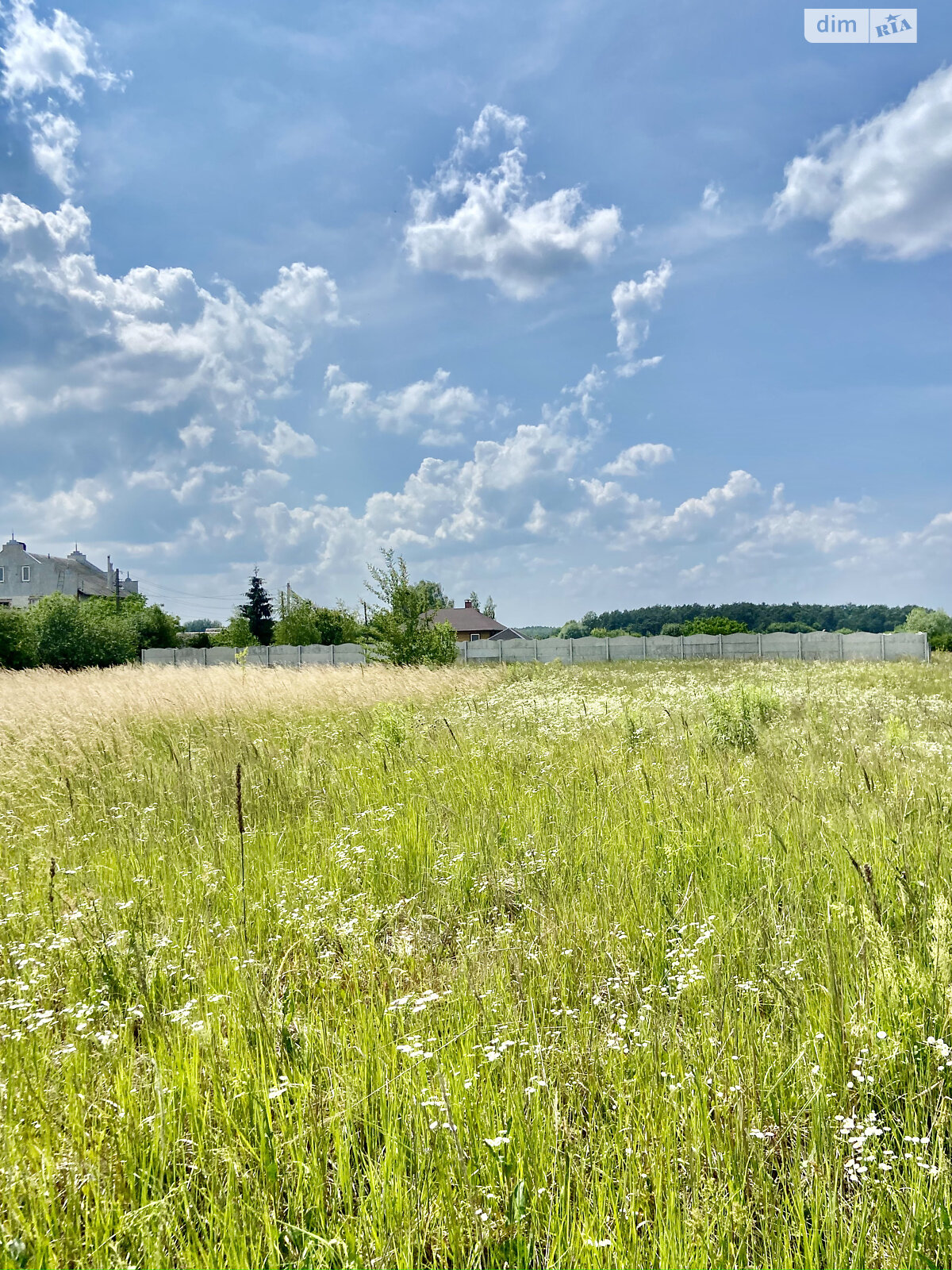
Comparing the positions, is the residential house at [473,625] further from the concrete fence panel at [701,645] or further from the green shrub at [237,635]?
the concrete fence panel at [701,645]

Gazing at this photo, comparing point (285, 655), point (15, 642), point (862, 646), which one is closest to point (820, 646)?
point (862, 646)

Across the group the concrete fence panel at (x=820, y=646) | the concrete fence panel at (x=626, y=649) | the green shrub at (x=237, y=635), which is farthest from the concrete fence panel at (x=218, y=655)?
the concrete fence panel at (x=820, y=646)

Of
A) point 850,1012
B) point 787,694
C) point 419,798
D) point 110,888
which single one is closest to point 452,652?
point 787,694

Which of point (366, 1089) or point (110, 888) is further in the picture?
point (110, 888)

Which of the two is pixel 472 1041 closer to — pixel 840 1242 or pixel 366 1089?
pixel 366 1089

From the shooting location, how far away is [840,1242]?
146 cm

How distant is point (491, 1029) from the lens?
2.17 meters

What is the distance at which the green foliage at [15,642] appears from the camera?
3625 cm

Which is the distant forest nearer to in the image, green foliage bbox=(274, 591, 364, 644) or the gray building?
green foliage bbox=(274, 591, 364, 644)

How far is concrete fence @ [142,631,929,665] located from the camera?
39.6 metres

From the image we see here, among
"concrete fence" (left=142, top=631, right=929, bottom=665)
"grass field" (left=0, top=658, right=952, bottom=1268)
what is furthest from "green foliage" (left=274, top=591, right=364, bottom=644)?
"grass field" (left=0, top=658, right=952, bottom=1268)

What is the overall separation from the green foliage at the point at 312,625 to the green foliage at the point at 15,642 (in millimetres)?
20100

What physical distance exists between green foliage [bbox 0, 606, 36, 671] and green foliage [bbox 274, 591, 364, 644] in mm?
20100

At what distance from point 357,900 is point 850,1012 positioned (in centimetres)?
222
